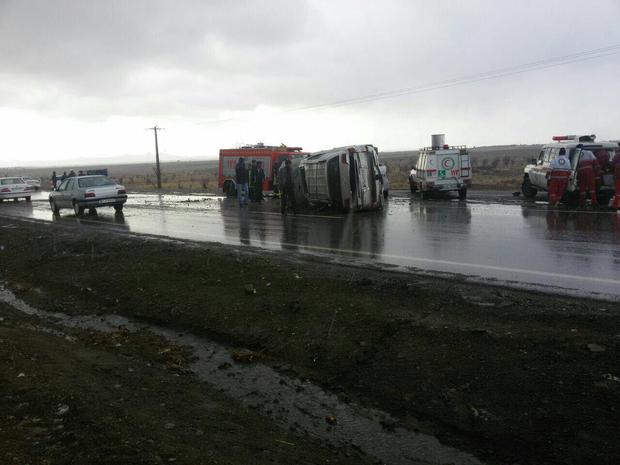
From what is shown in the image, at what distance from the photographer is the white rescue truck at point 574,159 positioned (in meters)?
17.2

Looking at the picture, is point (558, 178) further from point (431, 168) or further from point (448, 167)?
point (431, 168)

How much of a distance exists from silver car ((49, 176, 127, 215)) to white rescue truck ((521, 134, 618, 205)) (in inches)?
608

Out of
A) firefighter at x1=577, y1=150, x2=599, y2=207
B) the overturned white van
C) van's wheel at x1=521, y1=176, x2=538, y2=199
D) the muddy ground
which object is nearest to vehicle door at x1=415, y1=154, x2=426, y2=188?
van's wheel at x1=521, y1=176, x2=538, y2=199

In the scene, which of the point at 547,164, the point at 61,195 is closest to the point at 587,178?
the point at 547,164

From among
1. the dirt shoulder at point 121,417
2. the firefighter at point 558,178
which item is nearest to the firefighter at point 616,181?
the firefighter at point 558,178

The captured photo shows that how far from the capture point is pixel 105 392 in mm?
4324

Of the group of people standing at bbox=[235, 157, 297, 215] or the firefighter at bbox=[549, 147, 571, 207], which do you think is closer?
the firefighter at bbox=[549, 147, 571, 207]

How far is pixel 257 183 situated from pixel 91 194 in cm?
679

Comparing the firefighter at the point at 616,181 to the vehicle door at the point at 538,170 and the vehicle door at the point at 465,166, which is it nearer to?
the vehicle door at the point at 538,170

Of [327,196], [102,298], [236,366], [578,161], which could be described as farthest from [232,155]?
[236,366]

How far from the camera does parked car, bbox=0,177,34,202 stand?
3397 cm

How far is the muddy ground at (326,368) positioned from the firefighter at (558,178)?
38.1ft

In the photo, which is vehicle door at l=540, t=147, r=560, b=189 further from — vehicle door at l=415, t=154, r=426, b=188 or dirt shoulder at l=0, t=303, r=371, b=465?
dirt shoulder at l=0, t=303, r=371, b=465

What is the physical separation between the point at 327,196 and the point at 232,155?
1315cm
